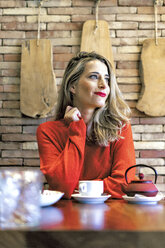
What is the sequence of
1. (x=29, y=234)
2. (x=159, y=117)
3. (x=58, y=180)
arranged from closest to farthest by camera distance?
(x=29, y=234) → (x=58, y=180) → (x=159, y=117)

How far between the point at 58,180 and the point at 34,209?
0.80 m

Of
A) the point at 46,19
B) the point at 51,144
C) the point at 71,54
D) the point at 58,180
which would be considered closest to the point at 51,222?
the point at 58,180

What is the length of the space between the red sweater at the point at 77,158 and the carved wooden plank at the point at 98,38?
74 cm

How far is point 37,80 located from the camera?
7.80ft

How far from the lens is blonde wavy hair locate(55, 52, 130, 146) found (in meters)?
1.80

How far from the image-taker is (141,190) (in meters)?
1.09

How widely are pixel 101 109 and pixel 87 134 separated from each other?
0.19 meters

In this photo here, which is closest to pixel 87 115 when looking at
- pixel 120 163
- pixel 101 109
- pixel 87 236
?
pixel 101 109

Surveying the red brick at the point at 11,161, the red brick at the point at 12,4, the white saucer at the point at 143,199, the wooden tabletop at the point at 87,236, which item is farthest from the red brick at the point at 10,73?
the wooden tabletop at the point at 87,236

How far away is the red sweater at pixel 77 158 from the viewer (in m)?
1.47

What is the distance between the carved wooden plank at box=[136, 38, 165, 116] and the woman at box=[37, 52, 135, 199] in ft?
1.02

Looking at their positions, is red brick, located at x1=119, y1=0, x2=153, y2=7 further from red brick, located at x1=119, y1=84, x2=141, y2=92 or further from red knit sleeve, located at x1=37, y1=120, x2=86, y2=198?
red knit sleeve, located at x1=37, y1=120, x2=86, y2=198

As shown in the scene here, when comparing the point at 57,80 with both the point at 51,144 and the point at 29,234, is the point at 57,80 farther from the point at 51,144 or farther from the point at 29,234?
the point at 29,234

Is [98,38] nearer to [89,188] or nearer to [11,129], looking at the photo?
[11,129]
